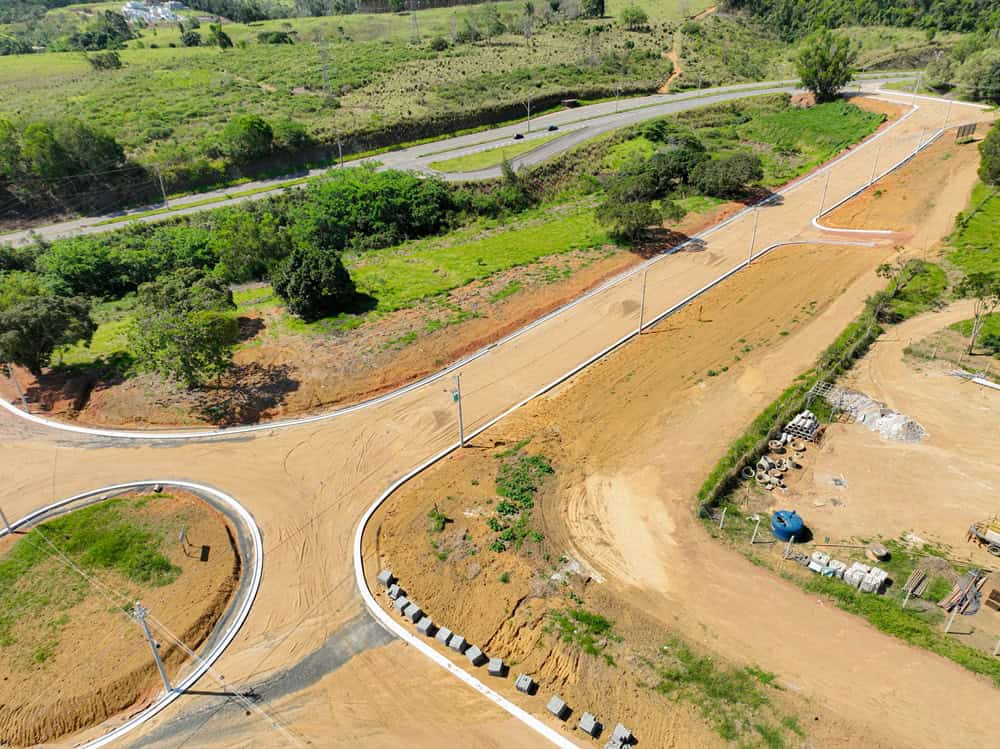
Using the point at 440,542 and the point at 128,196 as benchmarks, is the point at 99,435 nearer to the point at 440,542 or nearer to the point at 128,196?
the point at 440,542

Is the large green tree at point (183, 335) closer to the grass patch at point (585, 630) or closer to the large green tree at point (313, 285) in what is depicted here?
the large green tree at point (313, 285)

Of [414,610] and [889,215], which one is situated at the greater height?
[889,215]

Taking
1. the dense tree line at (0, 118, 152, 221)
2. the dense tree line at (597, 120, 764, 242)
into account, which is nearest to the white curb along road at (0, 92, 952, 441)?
the dense tree line at (597, 120, 764, 242)

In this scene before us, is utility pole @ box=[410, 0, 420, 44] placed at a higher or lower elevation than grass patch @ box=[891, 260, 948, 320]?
higher

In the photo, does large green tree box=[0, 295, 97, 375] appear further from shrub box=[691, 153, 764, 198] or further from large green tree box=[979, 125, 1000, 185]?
large green tree box=[979, 125, 1000, 185]

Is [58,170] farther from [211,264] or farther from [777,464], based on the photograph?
[777,464]

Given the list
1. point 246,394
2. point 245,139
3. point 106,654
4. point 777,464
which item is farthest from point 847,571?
point 245,139

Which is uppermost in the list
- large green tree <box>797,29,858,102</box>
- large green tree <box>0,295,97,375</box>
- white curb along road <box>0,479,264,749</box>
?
large green tree <box>797,29,858,102</box>

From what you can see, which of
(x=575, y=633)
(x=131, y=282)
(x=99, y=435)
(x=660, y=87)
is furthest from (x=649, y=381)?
(x=660, y=87)
